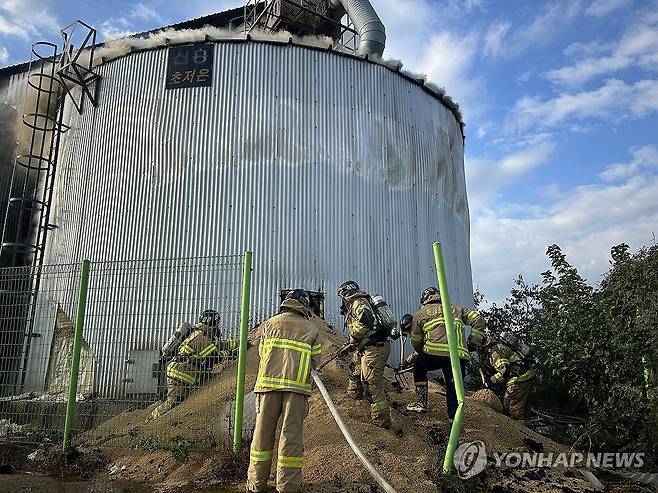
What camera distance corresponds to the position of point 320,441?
6.36 meters

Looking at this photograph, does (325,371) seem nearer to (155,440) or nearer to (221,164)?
(155,440)

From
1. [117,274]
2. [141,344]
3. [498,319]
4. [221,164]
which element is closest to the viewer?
[141,344]

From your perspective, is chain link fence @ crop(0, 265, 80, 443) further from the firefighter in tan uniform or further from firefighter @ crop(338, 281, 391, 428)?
firefighter @ crop(338, 281, 391, 428)

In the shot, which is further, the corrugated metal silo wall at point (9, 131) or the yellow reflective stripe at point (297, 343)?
the corrugated metal silo wall at point (9, 131)

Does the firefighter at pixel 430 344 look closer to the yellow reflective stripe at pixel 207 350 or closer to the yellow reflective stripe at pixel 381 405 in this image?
the yellow reflective stripe at pixel 381 405

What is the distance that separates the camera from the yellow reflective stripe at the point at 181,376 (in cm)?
726

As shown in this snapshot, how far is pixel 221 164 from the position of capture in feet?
45.1

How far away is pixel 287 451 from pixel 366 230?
30.3 ft

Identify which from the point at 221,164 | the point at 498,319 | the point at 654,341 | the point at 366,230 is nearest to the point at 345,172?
the point at 366,230

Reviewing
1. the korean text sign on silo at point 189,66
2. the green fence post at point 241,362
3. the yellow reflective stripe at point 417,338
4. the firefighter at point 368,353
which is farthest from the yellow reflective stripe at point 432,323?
the korean text sign on silo at point 189,66

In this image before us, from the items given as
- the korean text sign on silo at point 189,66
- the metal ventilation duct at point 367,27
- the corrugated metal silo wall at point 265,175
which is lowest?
the corrugated metal silo wall at point 265,175

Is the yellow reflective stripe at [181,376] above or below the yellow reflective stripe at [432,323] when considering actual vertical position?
below

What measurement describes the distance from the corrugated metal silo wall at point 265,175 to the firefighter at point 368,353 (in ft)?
18.1

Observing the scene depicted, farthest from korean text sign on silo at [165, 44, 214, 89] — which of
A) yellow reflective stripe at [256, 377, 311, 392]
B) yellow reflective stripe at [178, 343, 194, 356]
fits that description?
yellow reflective stripe at [256, 377, 311, 392]
